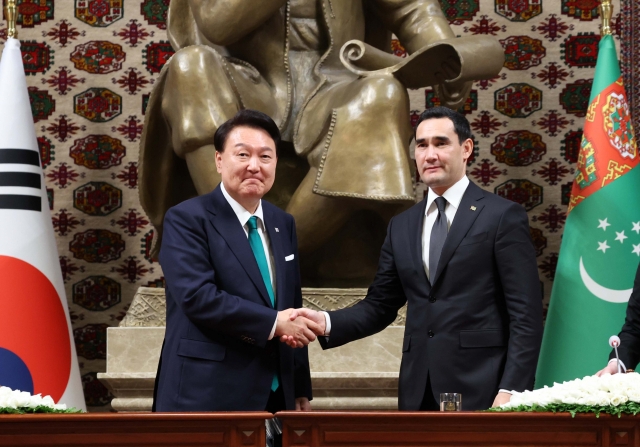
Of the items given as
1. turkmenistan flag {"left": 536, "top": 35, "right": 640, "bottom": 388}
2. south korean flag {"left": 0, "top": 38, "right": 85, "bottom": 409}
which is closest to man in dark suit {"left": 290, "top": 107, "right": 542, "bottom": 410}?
turkmenistan flag {"left": 536, "top": 35, "right": 640, "bottom": 388}

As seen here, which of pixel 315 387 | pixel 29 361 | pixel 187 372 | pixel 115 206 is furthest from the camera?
pixel 115 206

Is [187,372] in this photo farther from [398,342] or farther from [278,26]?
[278,26]

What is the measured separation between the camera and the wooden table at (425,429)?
5.40 ft

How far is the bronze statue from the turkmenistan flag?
27.8 inches

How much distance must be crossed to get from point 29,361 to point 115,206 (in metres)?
1.48

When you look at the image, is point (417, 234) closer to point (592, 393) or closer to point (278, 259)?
point (278, 259)

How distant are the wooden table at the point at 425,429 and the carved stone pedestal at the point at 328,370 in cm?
163

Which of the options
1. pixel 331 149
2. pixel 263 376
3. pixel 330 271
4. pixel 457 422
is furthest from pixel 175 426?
pixel 330 271

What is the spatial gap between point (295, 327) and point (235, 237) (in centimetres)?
27

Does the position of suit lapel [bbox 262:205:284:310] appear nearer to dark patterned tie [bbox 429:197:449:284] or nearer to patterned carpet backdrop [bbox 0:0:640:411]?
dark patterned tie [bbox 429:197:449:284]

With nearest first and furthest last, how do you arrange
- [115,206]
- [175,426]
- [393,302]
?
[175,426], [393,302], [115,206]

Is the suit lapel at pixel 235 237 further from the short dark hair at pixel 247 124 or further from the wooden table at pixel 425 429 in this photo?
the wooden table at pixel 425 429

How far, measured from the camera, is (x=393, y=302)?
104 inches

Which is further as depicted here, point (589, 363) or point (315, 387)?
point (589, 363)
